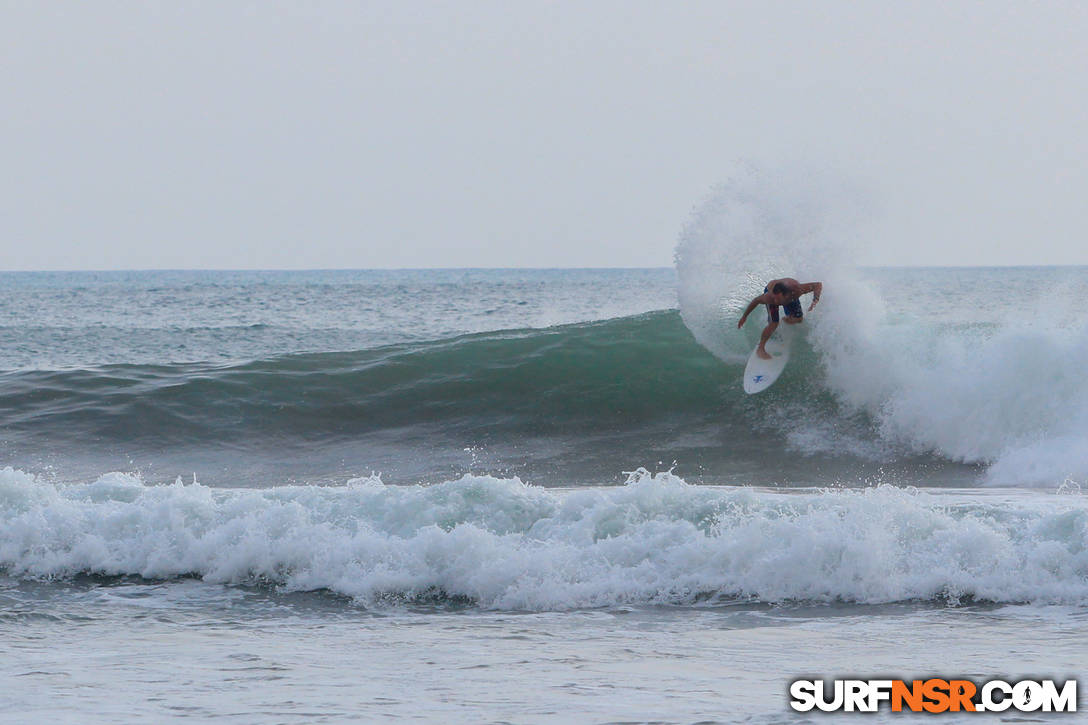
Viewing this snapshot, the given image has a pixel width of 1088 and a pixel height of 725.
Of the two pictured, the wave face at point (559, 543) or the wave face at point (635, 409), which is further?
the wave face at point (635, 409)

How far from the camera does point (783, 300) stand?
13.5 meters

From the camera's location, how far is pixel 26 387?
14961 mm

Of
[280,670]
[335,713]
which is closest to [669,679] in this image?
[335,713]

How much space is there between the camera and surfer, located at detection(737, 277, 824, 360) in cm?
1341

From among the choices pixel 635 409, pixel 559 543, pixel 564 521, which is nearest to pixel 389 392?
pixel 635 409

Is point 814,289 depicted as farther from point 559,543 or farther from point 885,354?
point 559,543

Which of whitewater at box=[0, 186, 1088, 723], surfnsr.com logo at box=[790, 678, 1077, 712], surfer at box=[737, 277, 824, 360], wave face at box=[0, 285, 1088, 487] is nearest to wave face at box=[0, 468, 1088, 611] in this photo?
whitewater at box=[0, 186, 1088, 723]

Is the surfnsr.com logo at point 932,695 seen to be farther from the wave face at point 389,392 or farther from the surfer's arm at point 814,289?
the surfer's arm at point 814,289

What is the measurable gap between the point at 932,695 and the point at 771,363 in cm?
897

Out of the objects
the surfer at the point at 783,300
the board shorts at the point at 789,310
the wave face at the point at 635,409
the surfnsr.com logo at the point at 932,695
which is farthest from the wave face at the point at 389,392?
the surfnsr.com logo at the point at 932,695

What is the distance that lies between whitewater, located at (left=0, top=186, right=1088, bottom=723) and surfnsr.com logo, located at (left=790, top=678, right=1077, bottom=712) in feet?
0.64

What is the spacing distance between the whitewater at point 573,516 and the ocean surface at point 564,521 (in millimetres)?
30

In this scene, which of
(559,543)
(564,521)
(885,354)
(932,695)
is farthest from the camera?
(885,354)

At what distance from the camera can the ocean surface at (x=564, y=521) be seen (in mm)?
5258
